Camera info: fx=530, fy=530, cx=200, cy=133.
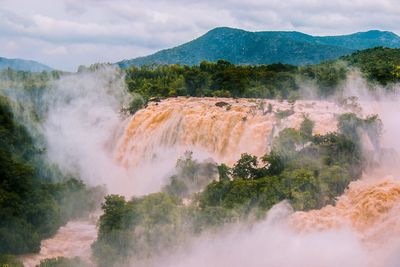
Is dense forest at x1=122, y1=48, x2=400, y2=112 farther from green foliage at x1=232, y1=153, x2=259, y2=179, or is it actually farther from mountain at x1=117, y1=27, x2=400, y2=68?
mountain at x1=117, y1=27, x2=400, y2=68

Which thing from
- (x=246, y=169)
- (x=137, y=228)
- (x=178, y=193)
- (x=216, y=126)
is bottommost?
(x=178, y=193)

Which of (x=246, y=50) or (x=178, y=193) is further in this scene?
(x=246, y=50)

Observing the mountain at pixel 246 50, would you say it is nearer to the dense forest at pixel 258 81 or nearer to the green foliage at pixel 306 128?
the dense forest at pixel 258 81

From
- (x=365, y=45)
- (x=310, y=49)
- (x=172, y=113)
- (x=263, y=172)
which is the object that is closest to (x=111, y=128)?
(x=172, y=113)

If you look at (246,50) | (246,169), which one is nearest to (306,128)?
(246,169)

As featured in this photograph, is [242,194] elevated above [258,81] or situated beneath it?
situated beneath

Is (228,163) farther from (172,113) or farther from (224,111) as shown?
(172,113)

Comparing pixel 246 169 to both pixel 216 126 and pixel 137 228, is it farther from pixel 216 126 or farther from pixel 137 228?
pixel 137 228
